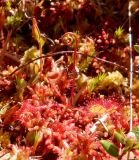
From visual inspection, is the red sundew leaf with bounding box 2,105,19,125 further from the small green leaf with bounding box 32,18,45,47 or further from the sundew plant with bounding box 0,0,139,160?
the small green leaf with bounding box 32,18,45,47

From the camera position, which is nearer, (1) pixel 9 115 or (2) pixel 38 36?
(1) pixel 9 115

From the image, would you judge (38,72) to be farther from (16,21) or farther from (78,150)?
(78,150)

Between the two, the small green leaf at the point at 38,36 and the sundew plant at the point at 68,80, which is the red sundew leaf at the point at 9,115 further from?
the small green leaf at the point at 38,36

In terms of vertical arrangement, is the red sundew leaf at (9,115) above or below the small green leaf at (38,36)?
below

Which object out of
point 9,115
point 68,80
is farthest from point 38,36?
point 9,115

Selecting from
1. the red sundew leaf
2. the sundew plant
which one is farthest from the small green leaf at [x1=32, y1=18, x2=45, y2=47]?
the red sundew leaf

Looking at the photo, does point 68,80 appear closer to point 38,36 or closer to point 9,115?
point 38,36

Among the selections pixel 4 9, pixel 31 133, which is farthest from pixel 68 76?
pixel 4 9

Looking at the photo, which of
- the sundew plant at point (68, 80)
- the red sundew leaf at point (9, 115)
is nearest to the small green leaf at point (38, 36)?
the sundew plant at point (68, 80)

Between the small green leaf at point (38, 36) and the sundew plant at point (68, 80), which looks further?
the small green leaf at point (38, 36)
